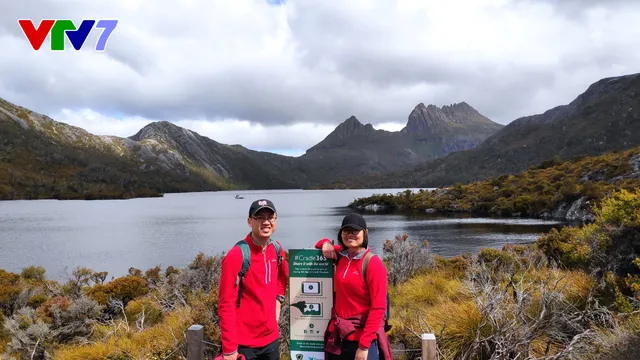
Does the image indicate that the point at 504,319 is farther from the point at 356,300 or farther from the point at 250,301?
the point at 250,301

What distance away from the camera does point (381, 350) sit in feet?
12.1

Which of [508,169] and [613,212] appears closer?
[613,212]

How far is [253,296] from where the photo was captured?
12.4 ft

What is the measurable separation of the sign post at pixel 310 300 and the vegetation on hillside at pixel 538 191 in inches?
1565

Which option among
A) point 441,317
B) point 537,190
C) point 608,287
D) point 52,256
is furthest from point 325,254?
point 537,190

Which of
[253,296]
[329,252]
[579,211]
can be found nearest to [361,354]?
[329,252]

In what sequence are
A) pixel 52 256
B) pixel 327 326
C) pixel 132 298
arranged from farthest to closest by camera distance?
pixel 52 256, pixel 132 298, pixel 327 326

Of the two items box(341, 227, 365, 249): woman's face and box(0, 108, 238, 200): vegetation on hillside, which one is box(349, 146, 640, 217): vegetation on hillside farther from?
box(0, 108, 238, 200): vegetation on hillside

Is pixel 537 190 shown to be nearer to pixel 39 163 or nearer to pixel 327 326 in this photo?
pixel 327 326

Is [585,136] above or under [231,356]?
above

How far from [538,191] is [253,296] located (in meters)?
63.2

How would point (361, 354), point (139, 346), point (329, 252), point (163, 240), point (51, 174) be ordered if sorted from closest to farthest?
1. point (361, 354)
2. point (329, 252)
3. point (139, 346)
4. point (163, 240)
5. point (51, 174)

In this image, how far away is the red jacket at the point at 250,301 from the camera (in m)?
3.53

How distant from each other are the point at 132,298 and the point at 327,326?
1097cm
